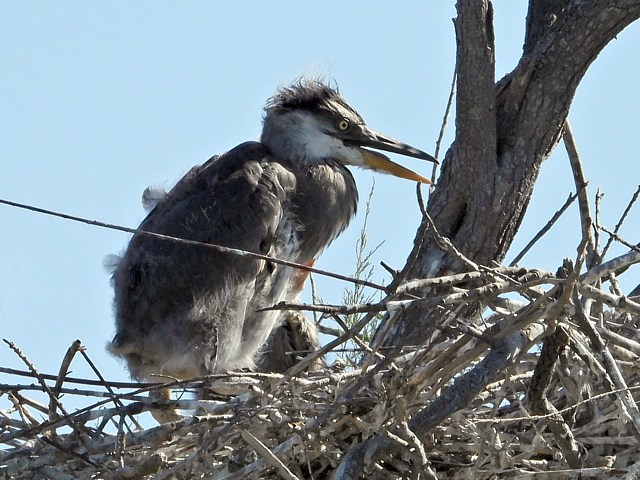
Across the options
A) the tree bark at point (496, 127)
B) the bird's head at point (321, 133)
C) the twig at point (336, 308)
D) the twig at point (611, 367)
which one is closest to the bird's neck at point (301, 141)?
the bird's head at point (321, 133)

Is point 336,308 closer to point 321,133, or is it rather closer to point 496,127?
point 496,127

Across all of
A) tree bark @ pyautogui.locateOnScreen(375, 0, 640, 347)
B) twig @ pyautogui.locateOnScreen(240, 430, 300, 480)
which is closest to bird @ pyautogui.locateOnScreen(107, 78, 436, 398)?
tree bark @ pyautogui.locateOnScreen(375, 0, 640, 347)

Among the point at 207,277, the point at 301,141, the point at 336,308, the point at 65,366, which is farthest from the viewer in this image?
the point at 301,141

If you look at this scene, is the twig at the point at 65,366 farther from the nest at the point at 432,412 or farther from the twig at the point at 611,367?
the twig at the point at 611,367

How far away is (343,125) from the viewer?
19.5 ft

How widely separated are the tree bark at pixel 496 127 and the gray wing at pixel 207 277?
957 mm

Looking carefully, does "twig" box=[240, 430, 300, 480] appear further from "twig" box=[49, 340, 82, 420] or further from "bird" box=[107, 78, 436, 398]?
"bird" box=[107, 78, 436, 398]

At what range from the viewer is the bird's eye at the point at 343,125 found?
19.5 feet

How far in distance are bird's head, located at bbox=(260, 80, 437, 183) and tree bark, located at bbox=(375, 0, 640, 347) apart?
1.08 meters

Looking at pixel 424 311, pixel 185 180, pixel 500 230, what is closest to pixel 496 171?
pixel 500 230

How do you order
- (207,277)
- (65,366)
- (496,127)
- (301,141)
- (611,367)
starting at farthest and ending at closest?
1. (301,141)
2. (207,277)
3. (496,127)
4. (65,366)
5. (611,367)

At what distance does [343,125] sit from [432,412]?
9.20 ft

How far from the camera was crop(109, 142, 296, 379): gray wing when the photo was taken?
17.3ft

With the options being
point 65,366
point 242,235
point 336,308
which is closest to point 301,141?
point 242,235
